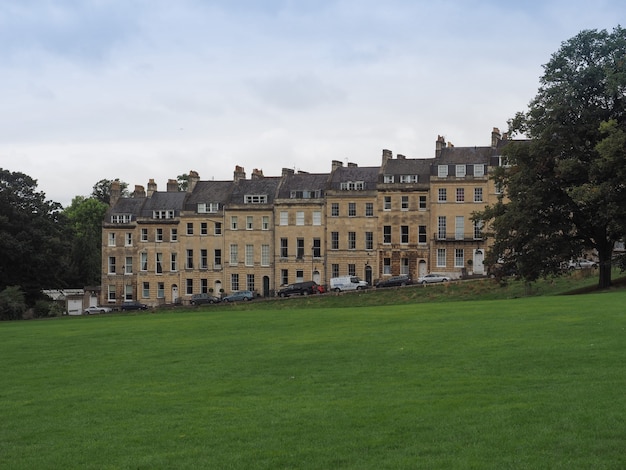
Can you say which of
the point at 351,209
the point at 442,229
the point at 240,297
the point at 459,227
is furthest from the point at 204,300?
the point at 459,227

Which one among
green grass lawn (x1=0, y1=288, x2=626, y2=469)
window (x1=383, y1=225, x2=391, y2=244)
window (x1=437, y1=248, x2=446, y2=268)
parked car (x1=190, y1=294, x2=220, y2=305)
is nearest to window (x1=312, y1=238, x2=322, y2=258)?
window (x1=383, y1=225, x2=391, y2=244)

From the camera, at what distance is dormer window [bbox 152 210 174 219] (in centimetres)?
10100

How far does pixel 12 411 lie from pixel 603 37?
50.4 metres

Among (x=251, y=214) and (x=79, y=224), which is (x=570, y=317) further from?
(x=79, y=224)

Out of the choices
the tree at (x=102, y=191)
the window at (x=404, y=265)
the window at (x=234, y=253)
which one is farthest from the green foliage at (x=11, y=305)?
the tree at (x=102, y=191)

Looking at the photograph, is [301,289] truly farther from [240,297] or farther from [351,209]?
[351,209]

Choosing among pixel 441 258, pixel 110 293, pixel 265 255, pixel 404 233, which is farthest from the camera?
pixel 110 293

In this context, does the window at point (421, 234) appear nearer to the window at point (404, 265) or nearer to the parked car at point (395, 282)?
the window at point (404, 265)

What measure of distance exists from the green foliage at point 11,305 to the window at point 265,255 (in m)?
29.2

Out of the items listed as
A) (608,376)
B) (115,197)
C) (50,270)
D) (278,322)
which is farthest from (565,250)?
(115,197)

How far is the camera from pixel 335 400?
16266 millimetres

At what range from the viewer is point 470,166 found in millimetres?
88812

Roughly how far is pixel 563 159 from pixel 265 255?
45.0 m

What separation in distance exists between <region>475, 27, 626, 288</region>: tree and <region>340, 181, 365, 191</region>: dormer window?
3432 cm
